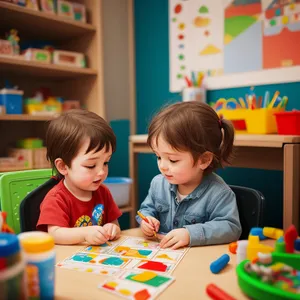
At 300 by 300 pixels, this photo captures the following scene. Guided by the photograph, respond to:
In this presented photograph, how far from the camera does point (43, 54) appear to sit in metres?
2.31

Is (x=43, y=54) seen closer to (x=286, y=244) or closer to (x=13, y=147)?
(x=13, y=147)

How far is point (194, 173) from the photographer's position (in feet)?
3.41

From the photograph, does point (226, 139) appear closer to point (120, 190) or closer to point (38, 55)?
point (120, 190)

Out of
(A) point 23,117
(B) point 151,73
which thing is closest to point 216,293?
(A) point 23,117

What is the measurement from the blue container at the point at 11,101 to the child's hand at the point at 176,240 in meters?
1.65

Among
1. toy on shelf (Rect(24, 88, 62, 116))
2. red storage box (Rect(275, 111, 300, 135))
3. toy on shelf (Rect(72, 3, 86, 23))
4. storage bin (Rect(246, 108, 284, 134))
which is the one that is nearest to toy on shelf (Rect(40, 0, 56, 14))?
toy on shelf (Rect(72, 3, 86, 23))

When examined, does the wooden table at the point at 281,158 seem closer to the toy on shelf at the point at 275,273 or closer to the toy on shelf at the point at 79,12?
the toy on shelf at the point at 275,273

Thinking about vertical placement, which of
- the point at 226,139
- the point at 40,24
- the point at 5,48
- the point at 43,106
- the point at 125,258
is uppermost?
the point at 40,24

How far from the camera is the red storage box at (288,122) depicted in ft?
5.39

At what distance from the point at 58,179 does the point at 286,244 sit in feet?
2.40

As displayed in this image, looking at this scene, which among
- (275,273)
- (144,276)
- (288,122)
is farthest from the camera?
(288,122)

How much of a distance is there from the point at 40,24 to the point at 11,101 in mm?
554

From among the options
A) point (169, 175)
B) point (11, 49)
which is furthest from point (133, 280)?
point (11, 49)

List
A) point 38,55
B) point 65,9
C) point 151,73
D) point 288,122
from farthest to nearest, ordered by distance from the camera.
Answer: point 151,73
point 65,9
point 38,55
point 288,122
